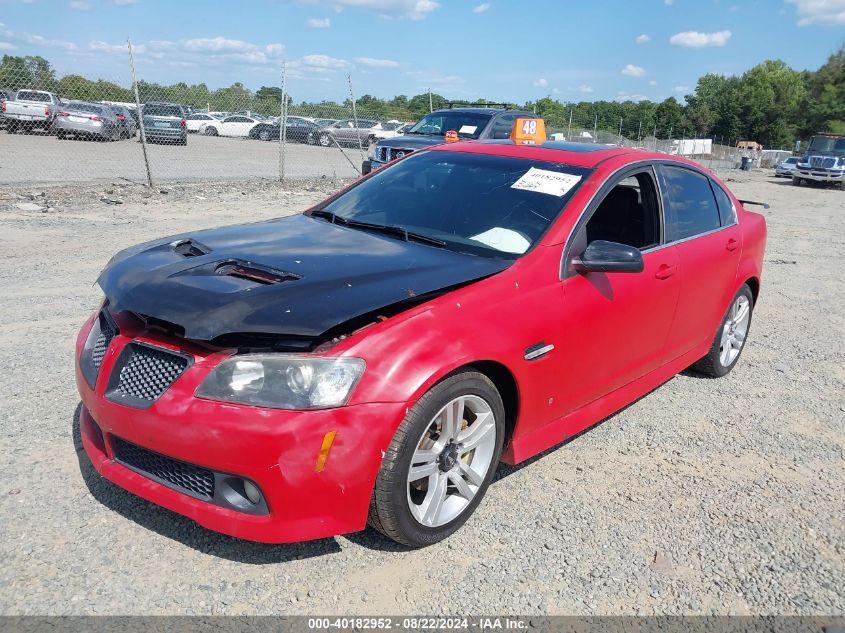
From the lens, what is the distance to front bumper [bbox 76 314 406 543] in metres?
2.40

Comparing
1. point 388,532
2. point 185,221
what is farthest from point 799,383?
point 185,221

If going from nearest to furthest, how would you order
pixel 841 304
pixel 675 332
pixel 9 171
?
pixel 675 332, pixel 841 304, pixel 9 171

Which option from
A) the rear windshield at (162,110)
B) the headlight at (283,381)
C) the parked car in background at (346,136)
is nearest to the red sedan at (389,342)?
the headlight at (283,381)

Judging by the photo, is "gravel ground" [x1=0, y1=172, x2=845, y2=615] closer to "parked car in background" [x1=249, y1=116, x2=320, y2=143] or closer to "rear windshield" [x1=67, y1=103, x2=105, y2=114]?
"rear windshield" [x1=67, y1=103, x2=105, y2=114]

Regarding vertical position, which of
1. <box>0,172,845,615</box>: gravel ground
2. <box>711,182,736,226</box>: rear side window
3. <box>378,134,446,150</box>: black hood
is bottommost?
<box>0,172,845,615</box>: gravel ground

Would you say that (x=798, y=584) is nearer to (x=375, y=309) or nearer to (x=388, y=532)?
(x=388, y=532)

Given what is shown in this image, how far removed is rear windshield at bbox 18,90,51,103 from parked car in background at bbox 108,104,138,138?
12.5 feet

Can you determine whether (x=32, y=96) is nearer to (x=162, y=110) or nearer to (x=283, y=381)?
(x=162, y=110)

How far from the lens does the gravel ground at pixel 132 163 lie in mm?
14578

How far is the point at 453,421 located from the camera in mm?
2854

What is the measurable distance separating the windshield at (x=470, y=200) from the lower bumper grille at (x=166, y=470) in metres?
1.64

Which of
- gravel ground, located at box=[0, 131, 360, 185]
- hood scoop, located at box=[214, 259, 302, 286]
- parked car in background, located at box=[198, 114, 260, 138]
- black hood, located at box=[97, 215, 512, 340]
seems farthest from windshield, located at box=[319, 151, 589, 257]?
parked car in background, located at box=[198, 114, 260, 138]

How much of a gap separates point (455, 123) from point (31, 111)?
11907 millimetres

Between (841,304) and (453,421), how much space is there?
6822 millimetres
